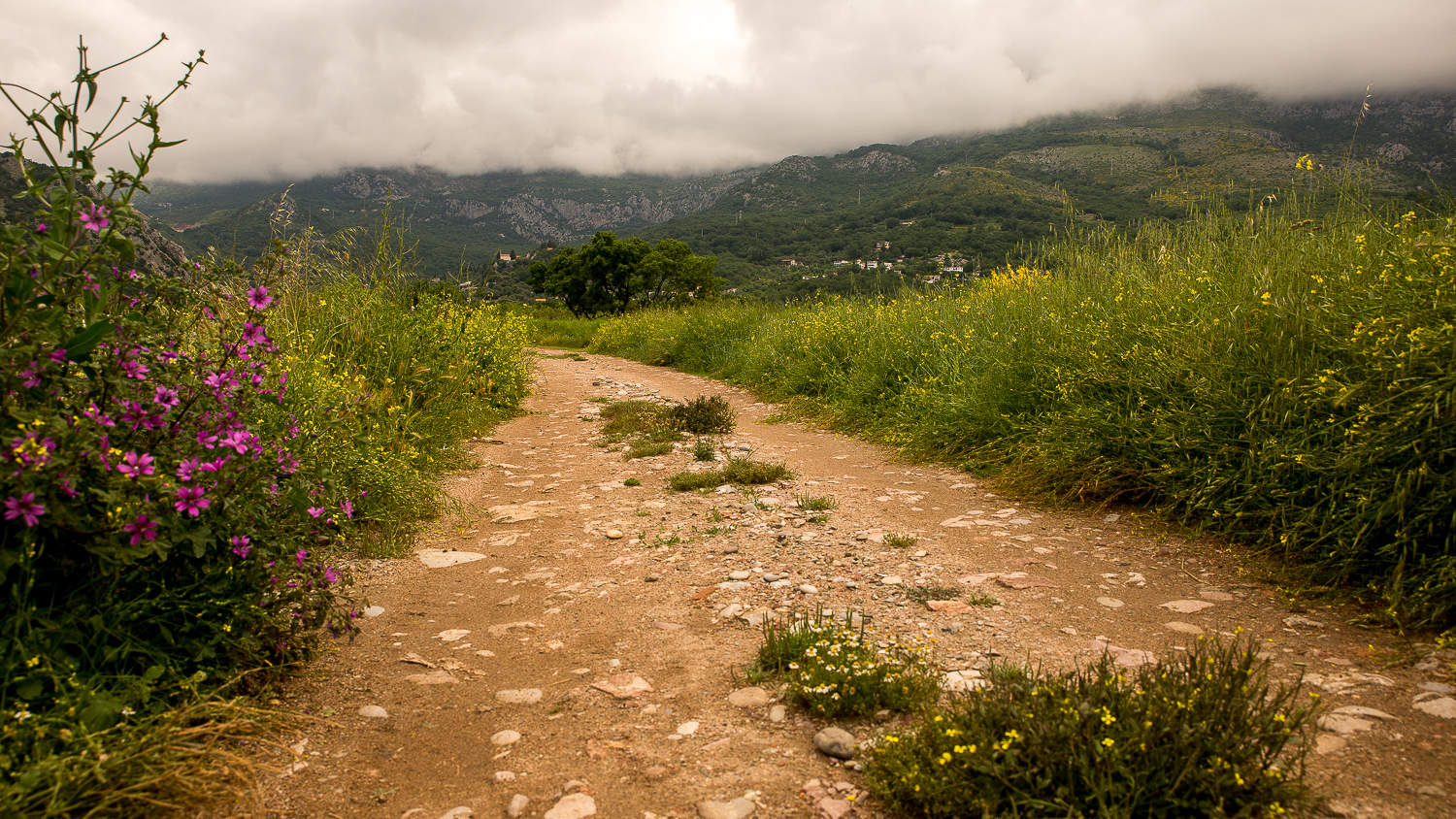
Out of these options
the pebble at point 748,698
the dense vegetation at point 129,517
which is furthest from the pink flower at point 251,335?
the pebble at point 748,698

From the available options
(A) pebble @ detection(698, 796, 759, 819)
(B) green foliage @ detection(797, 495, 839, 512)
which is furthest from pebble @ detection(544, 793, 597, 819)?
(B) green foliage @ detection(797, 495, 839, 512)

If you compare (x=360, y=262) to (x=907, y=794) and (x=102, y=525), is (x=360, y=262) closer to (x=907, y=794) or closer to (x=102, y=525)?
(x=102, y=525)

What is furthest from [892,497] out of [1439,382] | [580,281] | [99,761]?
[580,281]

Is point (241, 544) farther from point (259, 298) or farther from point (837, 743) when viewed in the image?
point (837, 743)

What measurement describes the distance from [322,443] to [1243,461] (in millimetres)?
5154

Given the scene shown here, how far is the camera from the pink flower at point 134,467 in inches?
71.1

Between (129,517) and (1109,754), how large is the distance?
2722mm

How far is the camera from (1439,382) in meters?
2.88

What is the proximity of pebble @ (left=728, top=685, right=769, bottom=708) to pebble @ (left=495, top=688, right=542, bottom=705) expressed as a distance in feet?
2.47

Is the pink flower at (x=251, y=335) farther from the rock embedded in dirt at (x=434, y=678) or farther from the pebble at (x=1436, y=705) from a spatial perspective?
the pebble at (x=1436, y=705)

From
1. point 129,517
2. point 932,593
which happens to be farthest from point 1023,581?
point 129,517

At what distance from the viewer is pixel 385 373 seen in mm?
6664

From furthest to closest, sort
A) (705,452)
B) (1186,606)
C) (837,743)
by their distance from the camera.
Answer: (705,452), (1186,606), (837,743)

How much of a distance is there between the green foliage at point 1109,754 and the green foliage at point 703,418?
5.82 meters
